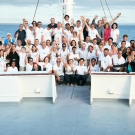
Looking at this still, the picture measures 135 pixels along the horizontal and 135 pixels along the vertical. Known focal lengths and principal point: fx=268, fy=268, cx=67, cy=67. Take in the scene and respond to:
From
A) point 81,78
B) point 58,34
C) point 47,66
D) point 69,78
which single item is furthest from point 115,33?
point 47,66

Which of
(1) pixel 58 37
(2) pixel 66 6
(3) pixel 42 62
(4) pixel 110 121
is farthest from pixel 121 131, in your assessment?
(2) pixel 66 6

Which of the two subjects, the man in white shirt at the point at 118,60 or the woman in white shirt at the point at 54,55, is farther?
the woman in white shirt at the point at 54,55

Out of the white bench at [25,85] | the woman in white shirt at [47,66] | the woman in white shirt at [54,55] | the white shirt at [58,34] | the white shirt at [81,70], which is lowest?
the white bench at [25,85]

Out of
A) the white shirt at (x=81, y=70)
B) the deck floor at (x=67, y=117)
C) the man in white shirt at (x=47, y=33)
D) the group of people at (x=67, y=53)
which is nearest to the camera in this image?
the deck floor at (x=67, y=117)

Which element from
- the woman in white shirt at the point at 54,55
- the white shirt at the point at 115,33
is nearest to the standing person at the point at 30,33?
the woman in white shirt at the point at 54,55

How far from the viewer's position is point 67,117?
580 centimetres

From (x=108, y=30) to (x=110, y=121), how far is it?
4848 mm

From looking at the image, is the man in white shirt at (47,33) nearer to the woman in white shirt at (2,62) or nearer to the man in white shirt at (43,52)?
the man in white shirt at (43,52)

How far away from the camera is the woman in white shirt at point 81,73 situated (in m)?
8.29

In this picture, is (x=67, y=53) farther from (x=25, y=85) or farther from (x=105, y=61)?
(x=25, y=85)

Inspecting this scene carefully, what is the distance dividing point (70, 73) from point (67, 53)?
771 millimetres

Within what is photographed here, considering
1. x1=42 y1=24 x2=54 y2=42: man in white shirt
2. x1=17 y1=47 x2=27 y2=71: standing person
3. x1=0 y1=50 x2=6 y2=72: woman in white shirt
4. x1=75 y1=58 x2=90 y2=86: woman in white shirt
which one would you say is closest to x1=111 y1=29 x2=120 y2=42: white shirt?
x1=75 y1=58 x2=90 y2=86: woman in white shirt

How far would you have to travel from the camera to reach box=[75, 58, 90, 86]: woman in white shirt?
829 centimetres

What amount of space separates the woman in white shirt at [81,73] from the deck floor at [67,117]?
44.3 inches
